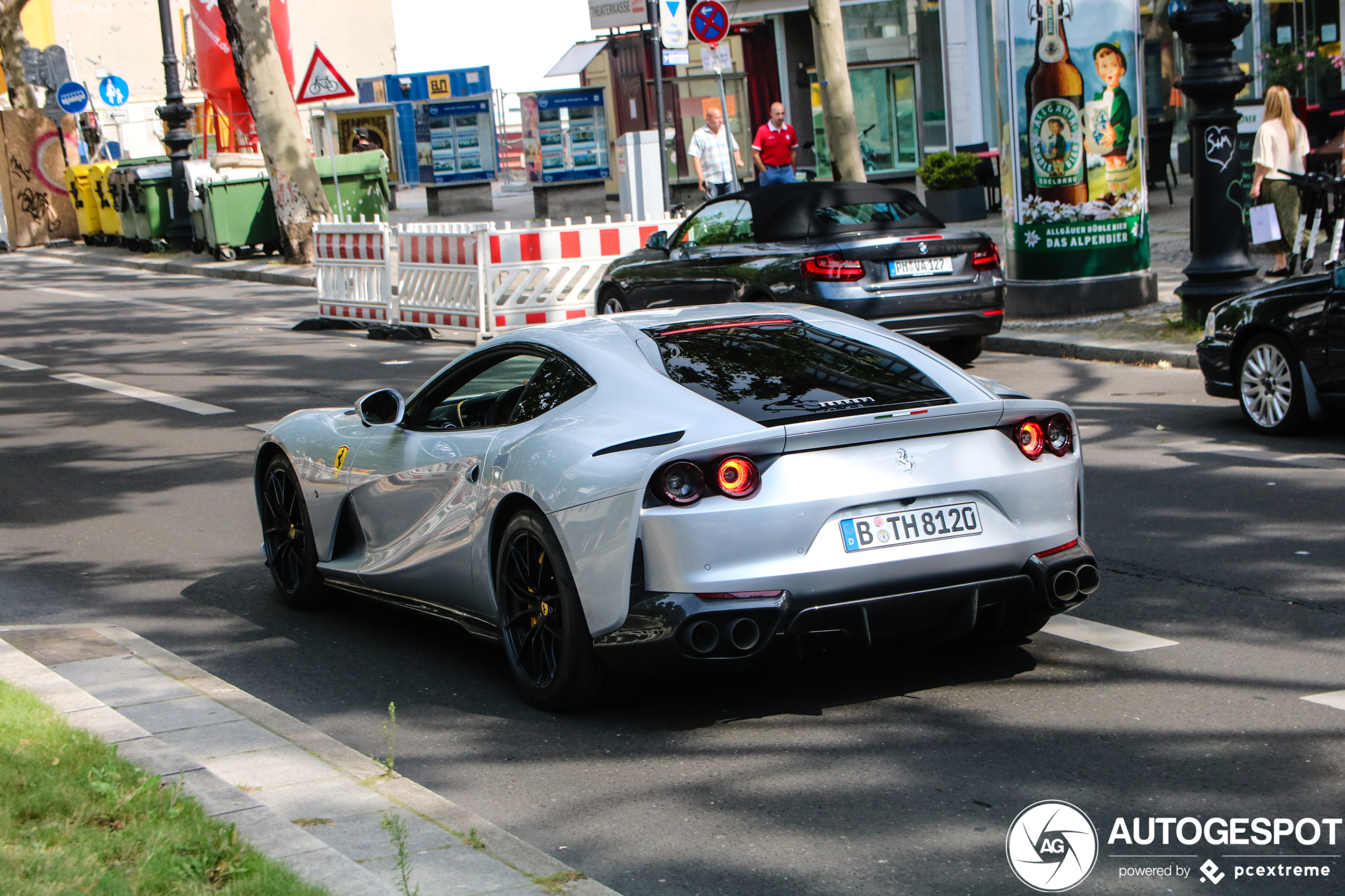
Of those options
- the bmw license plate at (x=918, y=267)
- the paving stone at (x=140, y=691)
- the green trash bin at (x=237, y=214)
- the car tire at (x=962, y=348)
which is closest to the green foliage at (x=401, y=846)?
the paving stone at (x=140, y=691)

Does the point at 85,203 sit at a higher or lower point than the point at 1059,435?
higher

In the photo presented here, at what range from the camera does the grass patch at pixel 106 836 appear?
138 inches

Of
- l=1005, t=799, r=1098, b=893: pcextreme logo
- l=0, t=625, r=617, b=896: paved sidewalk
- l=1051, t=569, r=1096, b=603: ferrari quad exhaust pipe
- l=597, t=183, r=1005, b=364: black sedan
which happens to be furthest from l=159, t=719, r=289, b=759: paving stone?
l=597, t=183, r=1005, b=364: black sedan

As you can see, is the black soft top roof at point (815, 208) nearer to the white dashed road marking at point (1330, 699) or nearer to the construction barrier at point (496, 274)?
the construction barrier at point (496, 274)

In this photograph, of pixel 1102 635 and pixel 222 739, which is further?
pixel 1102 635

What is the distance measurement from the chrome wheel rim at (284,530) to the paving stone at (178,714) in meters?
1.65

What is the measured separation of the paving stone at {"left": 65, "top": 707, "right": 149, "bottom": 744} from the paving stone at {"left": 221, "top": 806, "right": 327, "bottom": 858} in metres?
0.85

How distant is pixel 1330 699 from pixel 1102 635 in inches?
38.9

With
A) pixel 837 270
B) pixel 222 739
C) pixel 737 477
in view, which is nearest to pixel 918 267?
pixel 837 270

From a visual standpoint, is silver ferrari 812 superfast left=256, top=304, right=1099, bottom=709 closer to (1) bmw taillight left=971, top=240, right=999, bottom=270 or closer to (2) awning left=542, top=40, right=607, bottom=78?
(1) bmw taillight left=971, top=240, right=999, bottom=270

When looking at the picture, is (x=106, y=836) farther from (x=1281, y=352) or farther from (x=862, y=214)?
(x=862, y=214)

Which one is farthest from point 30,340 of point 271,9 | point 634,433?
point 634,433

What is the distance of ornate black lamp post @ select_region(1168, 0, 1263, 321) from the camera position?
1249 cm

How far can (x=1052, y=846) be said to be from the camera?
3.84m
